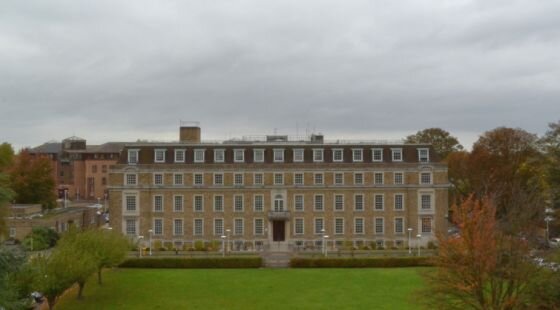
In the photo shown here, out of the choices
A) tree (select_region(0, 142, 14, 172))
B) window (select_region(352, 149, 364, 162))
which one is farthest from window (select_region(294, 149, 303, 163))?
tree (select_region(0, 142, 14, 172))

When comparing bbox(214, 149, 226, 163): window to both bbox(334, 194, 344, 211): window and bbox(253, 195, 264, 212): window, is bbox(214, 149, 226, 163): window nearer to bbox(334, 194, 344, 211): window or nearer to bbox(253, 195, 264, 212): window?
bbox(253, 195, 264, 212): window

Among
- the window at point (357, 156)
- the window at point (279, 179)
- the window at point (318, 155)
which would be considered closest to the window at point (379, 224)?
the window at point (357, 156)

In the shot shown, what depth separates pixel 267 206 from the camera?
226 feet

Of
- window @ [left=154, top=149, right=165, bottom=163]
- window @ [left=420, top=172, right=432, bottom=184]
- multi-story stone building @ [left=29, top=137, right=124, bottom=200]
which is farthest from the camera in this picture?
multi-story stone building @ [left=29, top=137, right=124, bottom=200]

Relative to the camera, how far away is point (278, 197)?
68875mm

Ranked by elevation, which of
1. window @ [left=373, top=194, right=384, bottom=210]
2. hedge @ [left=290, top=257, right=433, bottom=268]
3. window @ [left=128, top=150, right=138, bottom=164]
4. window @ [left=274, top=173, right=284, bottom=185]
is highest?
window @ [left=128, top=150, right=138, bottom=164]

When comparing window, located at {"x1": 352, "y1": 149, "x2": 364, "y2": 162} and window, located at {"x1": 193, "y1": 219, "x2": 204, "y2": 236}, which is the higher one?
window, located at {"x1": 352, "y1": 149, "x2": 364, "y2": 162}

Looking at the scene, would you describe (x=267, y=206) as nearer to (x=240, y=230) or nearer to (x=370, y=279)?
(x=240, y=230)

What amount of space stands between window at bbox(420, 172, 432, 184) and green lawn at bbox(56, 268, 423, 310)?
1682 centimetres

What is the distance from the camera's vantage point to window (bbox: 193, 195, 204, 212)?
6888 centimetres

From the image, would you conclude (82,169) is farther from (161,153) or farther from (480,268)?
(480,268)

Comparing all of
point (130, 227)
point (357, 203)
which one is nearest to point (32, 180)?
point (130, 227)

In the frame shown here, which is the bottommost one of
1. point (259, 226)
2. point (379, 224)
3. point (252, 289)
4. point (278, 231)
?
point (252, 289)

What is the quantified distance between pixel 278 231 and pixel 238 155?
8.32 m
